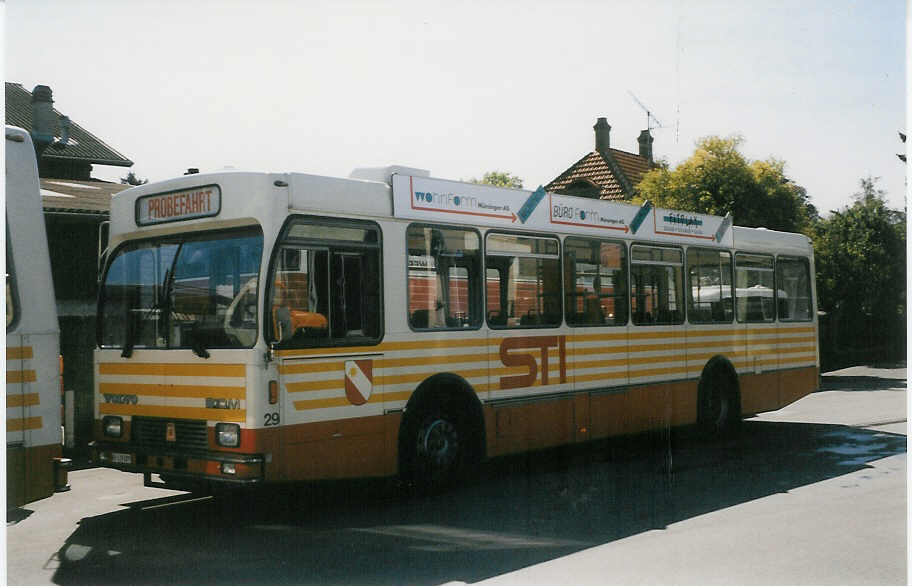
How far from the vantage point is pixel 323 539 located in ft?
23.5

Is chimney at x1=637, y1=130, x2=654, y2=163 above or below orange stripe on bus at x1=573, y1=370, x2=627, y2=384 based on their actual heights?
above

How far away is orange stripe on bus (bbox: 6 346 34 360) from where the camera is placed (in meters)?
6.07

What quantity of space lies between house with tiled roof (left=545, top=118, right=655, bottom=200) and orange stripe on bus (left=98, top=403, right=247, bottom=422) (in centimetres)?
2844

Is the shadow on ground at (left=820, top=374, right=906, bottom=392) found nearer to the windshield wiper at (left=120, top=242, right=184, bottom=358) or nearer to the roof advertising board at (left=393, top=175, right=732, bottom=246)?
the roof advertising board at (left=393, top=175, right=732, bottom=246)

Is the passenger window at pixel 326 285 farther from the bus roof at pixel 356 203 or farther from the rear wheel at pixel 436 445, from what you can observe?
the rear wheel at pixel 436 445

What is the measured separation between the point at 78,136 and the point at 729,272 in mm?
20690

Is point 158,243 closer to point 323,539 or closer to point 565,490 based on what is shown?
point 323,539

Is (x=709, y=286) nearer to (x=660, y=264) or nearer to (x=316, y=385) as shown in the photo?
(x=660, y=264)

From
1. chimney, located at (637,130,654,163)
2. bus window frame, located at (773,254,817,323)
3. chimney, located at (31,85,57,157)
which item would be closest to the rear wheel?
bus window frame, located at (773,254,817,323)

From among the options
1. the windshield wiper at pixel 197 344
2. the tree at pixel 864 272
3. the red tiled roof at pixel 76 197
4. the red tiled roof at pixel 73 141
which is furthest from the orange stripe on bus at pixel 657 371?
the tree at pixel 864 272

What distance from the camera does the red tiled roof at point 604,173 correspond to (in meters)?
36.4

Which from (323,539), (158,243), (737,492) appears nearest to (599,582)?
(323,539)

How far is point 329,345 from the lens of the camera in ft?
25.5

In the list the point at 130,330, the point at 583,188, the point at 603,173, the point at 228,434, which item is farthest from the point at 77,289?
the point at 603,173
